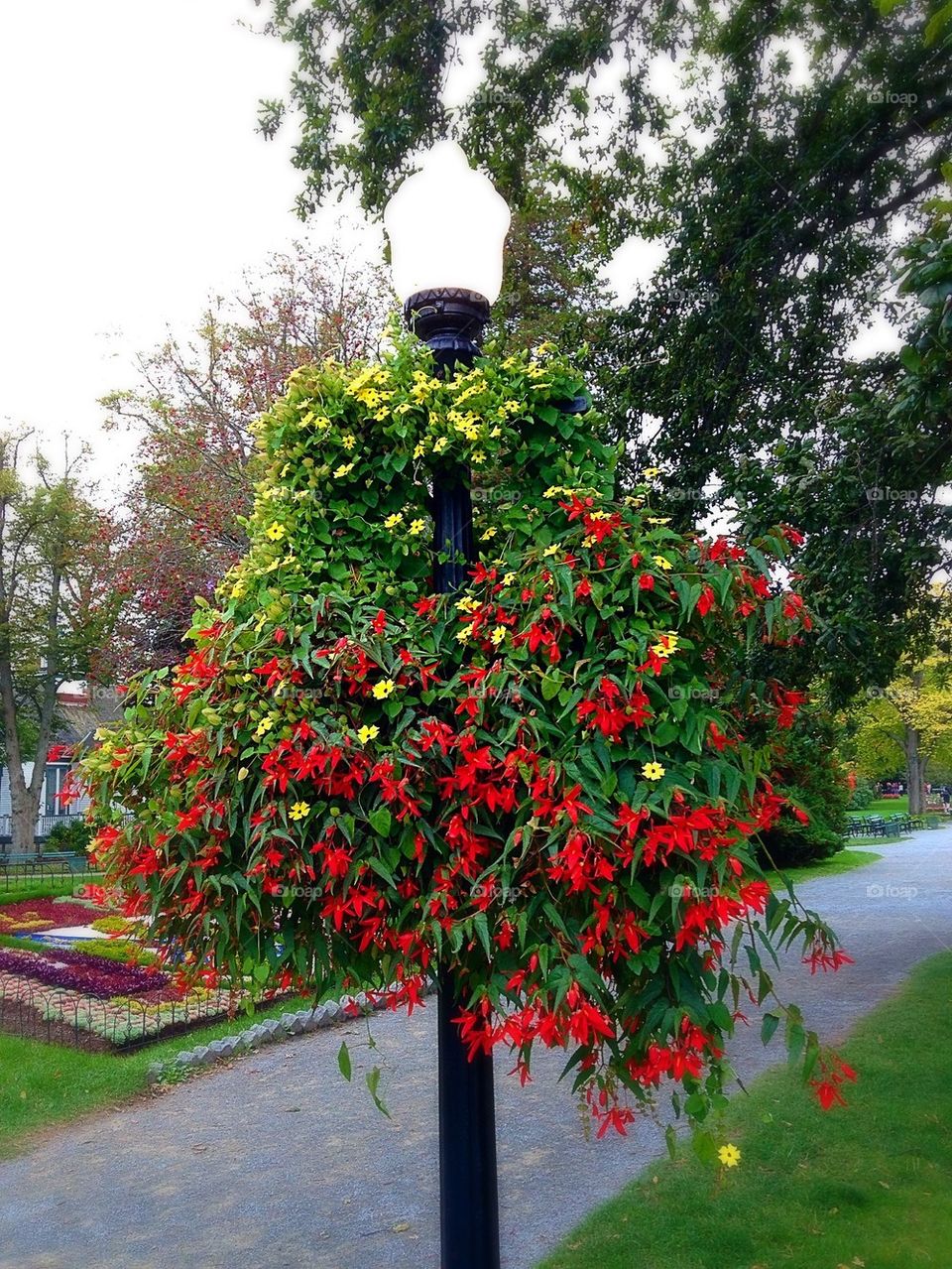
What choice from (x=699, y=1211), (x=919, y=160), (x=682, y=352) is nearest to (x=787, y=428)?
(x=682, y=352)

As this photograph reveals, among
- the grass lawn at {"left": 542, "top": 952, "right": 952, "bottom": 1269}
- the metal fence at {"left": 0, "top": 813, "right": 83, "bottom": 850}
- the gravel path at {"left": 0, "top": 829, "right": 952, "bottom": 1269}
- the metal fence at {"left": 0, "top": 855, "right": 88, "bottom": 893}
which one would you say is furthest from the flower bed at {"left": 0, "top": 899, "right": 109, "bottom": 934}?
the metal fence at {"left": 0, "top": 813, "right": 83, "bottom": 850}

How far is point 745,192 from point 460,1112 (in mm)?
7077

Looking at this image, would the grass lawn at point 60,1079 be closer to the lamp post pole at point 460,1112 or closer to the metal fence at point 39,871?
the lamp post pole at point 460,1112

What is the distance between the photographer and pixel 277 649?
83.1 inches

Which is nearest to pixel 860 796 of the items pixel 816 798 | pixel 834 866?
pixel 834 866

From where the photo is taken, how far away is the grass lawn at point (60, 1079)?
6.80 meters

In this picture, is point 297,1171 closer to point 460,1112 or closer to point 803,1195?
Result: point 803,1195

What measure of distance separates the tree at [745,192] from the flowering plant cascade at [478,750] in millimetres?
4666

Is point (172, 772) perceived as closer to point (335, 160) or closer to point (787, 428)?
point (787, 428)

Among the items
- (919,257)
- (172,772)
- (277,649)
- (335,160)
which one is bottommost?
(172,772)

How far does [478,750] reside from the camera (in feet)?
6.28

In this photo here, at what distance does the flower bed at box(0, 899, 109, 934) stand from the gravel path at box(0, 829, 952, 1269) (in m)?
7.30

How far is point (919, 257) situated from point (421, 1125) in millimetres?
5930

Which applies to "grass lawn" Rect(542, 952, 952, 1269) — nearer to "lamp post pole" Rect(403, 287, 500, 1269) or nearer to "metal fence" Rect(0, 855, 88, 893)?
"lamp post pole" Rect(403, 287, 500, 1269)
